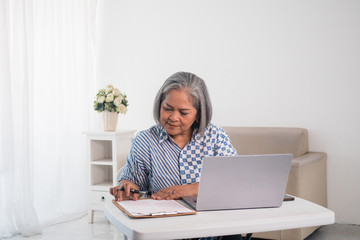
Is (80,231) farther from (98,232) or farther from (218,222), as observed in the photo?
(218,222)

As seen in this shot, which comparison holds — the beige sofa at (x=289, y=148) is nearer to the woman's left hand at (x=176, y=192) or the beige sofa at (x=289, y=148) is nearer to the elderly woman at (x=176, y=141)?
the elderly woman at (x=176, y=141)

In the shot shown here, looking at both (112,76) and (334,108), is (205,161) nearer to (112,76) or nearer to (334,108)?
(334,108)

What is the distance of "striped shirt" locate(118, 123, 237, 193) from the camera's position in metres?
1.72

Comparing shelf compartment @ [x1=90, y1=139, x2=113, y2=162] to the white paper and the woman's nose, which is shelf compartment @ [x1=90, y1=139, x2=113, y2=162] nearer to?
the woman's nose

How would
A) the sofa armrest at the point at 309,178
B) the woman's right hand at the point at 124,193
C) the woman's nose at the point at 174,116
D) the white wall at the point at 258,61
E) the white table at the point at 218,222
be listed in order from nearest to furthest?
the white table at the point at 218,222
the woman's right hand at the point at 124,193
the woman's nose at the point at 174,116
the sofa armrest at the point at 309,178
the white wall at the point at 258,61

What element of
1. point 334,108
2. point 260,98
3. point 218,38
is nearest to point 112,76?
point 218,38

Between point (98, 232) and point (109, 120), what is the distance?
3.15ft

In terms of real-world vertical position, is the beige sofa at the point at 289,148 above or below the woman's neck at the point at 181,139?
below

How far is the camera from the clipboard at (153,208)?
4.26 feet

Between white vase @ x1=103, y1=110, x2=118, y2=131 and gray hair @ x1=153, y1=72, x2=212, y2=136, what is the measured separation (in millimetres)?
2019

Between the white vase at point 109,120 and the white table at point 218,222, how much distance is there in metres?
2.32

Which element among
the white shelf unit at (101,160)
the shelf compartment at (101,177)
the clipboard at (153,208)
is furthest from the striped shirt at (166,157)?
the shelf compartment at (101,177)

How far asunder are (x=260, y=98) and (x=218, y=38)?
0.70 meters

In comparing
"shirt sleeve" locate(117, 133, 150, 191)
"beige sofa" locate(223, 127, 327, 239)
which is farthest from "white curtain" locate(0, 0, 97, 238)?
"shirt sleeve" locate(117, 133, 150, 191)
